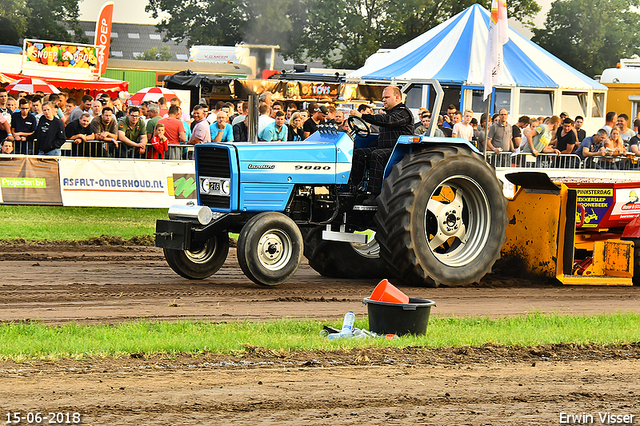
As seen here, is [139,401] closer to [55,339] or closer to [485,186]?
[55,339]

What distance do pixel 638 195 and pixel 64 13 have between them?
58.4m

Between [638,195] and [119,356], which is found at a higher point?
[638,195]

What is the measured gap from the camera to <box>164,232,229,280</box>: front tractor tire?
915 centimetres

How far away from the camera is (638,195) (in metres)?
10.1

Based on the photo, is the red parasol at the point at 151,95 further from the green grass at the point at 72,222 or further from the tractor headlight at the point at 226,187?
the tractor headlight at the point at 226,187

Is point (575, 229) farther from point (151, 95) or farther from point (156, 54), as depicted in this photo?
point (156, 54)

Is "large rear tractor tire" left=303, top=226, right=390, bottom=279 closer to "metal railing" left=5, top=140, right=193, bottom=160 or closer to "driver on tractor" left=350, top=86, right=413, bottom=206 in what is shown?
"driver on tractor" left=350, top=86, right=413, bottom=206

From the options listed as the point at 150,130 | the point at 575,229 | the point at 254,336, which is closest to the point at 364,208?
the point at 575,229

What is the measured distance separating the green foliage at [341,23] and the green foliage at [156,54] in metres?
24.8

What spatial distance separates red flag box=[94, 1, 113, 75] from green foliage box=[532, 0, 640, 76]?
22.8m

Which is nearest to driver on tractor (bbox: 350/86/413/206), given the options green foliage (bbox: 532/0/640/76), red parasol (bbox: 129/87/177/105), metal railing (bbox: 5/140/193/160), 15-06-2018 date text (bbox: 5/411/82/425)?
15-06-2018 date text (bbox: 5/411/82/425)

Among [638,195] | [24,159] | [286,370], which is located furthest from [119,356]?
[24,159]

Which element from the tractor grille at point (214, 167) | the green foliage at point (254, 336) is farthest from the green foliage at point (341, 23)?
the green foliage at point (254, 336)

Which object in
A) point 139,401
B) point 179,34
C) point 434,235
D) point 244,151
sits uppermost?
point 179,34
